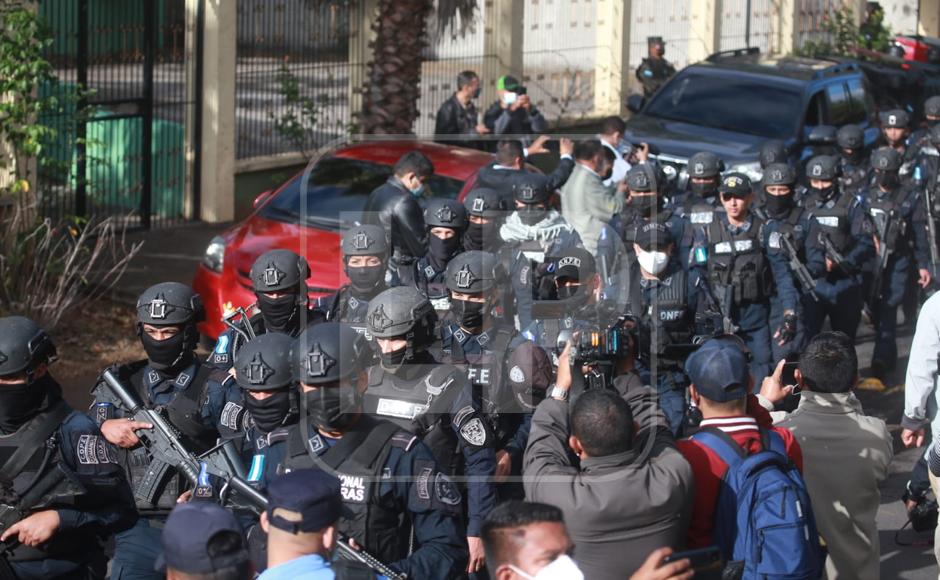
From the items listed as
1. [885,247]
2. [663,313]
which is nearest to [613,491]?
[663,313]

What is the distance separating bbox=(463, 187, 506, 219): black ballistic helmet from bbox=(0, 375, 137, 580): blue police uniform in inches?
146

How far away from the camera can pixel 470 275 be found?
6.55 meters

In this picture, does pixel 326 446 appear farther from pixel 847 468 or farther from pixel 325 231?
pixel 325 231

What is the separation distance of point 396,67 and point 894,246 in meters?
6.05

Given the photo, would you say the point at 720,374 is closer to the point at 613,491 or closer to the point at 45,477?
the point at 613,491

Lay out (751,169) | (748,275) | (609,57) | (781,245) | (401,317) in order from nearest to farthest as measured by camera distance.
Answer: (401,317)
(748,275)
(781,245)
(751,169)
(609,57)

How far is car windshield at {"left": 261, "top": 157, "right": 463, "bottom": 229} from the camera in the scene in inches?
404

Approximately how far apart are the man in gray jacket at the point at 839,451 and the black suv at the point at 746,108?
23.6ft

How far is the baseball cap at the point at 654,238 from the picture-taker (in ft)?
25.0

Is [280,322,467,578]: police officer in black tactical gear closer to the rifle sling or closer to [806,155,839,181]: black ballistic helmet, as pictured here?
the rifle sling

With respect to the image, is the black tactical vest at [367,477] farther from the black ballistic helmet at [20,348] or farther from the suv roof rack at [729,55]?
the suv roof rack at [729,55]

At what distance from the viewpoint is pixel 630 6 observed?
813 inches

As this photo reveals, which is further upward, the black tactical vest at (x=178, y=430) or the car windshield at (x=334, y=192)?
the car windshield at (x=334, y=192)

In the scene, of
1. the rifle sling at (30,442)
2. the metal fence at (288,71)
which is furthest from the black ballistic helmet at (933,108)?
the rifle sling at (30,442)
